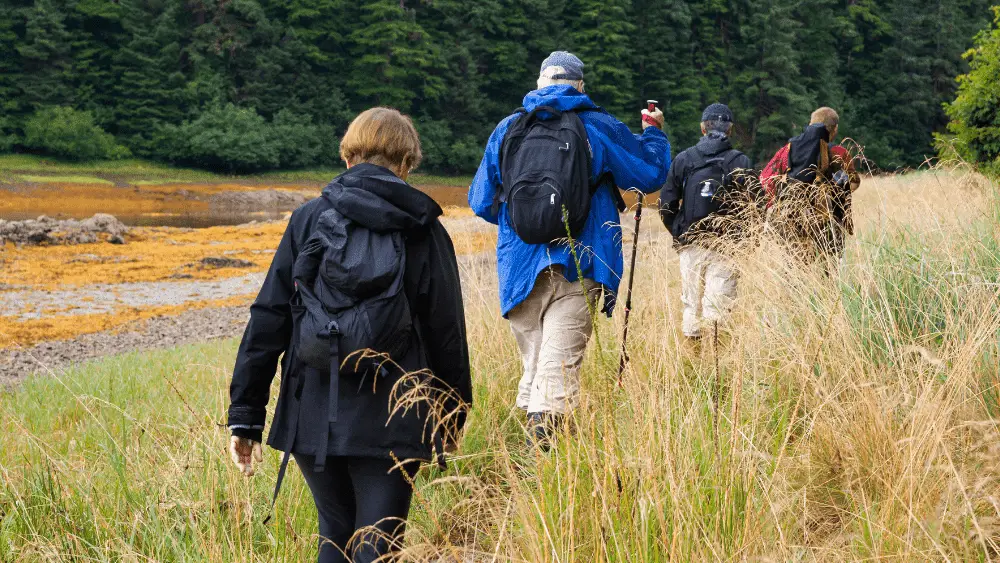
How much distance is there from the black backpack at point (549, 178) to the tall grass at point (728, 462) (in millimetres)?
577

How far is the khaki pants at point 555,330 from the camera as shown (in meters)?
3.78

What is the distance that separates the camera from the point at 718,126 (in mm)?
6148

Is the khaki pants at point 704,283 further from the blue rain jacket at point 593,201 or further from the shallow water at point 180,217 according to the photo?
the shallow water at point 180,217

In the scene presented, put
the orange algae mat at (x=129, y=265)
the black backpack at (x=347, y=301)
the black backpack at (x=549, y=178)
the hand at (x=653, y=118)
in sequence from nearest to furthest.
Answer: the black backpack at (x=347, y=301), the black backpack at (x=549, y=178), the hand at (x=653, y=118), the orange algae mat at (x=129, y=265)

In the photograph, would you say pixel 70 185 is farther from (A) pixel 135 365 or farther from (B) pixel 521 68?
(A) pixel 135 365

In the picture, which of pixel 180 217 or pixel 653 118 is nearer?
pixel 653 118

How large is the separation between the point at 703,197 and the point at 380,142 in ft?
12.5

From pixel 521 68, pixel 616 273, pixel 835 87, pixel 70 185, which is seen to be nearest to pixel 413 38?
pixel 521 68

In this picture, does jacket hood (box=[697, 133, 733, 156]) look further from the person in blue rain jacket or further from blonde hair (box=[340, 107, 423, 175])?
blonde hair (box=[340, 107, 423, 175])

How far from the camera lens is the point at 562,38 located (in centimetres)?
5406

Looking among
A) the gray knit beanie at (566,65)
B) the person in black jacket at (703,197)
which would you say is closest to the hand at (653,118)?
the gray knit beanie at (566,65)

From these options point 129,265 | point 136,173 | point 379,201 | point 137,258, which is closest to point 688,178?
point 379,201

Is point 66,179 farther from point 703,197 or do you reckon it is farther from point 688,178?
point 703,197

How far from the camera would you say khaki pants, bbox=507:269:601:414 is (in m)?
3.78
